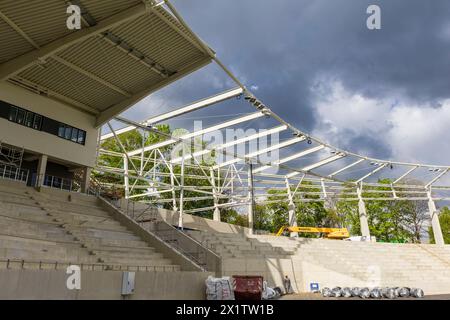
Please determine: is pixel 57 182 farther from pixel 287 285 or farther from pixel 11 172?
pixel 287 285

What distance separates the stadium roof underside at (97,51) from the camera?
54.7 ft

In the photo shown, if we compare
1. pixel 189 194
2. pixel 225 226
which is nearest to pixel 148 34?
pixel 225 226

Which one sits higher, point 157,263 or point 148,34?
point 148,34

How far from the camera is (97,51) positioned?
20000 mm

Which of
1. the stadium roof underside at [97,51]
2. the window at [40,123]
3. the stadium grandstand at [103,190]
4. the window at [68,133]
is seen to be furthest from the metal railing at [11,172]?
the stadium roof underside at [97,51]

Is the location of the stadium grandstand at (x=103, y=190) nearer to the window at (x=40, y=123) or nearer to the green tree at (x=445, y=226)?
the window at (x=40, y=123)

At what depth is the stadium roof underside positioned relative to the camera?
16688 millimetres

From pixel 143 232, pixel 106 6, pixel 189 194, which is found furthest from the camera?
pixel 189 194

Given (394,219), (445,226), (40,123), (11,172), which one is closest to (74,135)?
(40,123)

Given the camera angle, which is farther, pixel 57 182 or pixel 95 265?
pixel 57 182

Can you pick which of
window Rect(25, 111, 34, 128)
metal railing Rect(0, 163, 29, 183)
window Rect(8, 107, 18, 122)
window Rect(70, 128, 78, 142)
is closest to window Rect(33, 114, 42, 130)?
window Rect(25, 111, 34, 128)

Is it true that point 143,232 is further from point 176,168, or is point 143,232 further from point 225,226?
point 176,168

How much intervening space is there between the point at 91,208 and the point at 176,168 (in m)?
23.4

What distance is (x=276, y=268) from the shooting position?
22609 mm
